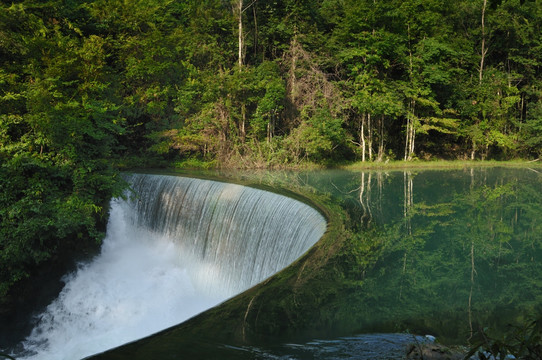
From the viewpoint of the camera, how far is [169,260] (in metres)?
9.89

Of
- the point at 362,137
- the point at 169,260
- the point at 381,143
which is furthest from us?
the point at 381,143

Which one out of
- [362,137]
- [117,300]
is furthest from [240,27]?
[117,300]

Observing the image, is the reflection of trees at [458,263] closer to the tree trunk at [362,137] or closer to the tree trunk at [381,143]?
the tree trunk at [362,137]

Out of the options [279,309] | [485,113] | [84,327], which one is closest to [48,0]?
[84,327]

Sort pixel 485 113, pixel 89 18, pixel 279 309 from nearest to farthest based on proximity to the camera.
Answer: pixel 279 309 < pixel 89 18 < pixel 485 113

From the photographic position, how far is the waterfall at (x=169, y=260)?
734 cm

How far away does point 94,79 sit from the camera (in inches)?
357

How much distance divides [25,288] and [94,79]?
436 cm

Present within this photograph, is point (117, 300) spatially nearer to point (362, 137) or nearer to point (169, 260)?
point (169, 260)

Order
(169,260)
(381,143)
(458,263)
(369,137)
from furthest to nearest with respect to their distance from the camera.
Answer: (381,143), (369,137), (169,260), (458,263)

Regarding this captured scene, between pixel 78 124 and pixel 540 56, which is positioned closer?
pixel 78 124

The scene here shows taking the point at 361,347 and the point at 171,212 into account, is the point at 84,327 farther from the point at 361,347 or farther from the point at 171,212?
the point at 361,347

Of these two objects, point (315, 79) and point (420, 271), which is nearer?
point (420, 271)

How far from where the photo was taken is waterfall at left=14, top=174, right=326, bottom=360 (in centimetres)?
734
